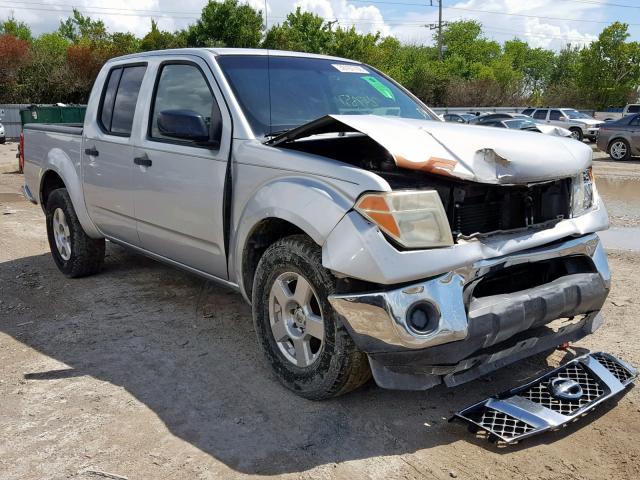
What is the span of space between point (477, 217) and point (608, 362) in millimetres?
1203

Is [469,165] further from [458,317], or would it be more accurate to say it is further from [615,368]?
[615,368]

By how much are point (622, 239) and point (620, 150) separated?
12902mm

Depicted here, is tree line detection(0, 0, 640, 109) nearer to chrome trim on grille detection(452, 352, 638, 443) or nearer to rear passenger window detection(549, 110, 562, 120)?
rear passenger window detection(549, 110, 562, 120)

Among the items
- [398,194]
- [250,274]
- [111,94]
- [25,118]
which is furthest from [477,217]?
[25,118]

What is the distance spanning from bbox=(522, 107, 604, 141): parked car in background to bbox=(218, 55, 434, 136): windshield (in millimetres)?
23841

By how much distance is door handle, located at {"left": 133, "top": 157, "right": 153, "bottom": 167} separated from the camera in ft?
14.4

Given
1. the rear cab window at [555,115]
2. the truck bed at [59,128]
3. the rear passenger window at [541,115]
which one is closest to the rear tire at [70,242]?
the truck bed at [59,128]

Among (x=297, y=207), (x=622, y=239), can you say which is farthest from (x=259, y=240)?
(x=622, y=239)

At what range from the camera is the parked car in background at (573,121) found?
26969 mm

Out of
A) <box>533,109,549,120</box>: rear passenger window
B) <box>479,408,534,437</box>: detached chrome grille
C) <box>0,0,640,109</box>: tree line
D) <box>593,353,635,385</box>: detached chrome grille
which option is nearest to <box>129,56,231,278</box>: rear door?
<box>479,408,534,437</box>: detached chrome grille

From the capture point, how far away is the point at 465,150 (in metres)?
3.06

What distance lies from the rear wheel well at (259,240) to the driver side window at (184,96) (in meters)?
0.71

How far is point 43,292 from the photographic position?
18.3ft

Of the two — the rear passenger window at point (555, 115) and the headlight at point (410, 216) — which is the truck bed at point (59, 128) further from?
the rear passenger window at point (555, 115)
